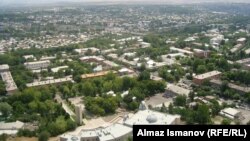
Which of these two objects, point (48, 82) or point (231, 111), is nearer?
point (231, 111)

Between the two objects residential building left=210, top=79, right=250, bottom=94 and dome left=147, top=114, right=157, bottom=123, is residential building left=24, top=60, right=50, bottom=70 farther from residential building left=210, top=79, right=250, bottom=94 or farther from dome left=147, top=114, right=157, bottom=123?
dome left=147, top=114, right=157, bottom=123

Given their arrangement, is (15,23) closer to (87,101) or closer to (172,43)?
(172,43)

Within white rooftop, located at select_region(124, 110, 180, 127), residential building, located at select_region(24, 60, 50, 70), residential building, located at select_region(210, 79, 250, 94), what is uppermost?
white rooftop, located at select_region(124, 110, 180, 127)

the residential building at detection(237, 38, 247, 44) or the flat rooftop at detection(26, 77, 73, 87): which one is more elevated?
the residential building at detection(237, 38, 247, 44)

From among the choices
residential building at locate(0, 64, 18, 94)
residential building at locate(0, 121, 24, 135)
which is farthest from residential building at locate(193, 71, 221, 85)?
residential building at locate(0, 64, 18, 94)

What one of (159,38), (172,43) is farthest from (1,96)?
(159,38)

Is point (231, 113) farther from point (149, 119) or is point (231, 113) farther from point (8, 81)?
point (8, 81)

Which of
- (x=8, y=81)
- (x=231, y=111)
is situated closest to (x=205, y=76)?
(x=231, y=111)

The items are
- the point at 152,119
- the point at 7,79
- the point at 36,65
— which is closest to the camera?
the point at 152,119

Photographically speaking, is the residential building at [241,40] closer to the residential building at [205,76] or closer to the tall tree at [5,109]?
→ the residential building at [205,76]

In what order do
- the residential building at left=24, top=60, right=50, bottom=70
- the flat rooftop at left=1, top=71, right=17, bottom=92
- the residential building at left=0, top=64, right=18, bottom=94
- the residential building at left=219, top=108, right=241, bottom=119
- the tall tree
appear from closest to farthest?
the residential building at left=219, top=108, right=241, bottom=119, the tall tree, the residential building at left=0, top=64, right=18, bottom=94, the flat rooftop at left=1, top=71, right=17, bottom=92, the residential building at left=24, top=60, right=50, bottom=70

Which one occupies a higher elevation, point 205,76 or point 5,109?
point 205,76
